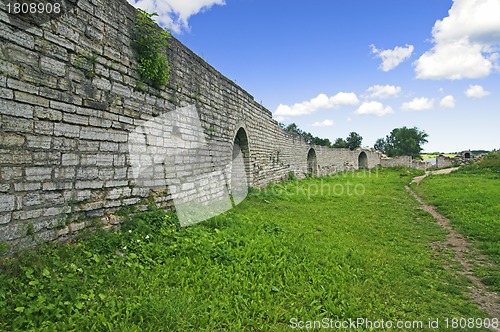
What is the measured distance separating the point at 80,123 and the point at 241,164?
714 cm

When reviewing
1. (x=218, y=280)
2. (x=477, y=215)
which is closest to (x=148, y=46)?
(x=218, y=280)

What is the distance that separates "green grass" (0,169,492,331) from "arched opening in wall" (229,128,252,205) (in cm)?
430

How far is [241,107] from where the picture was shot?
10.4 metres

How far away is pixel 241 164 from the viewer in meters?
10.8

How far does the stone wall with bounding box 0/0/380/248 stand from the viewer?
3.23 metres

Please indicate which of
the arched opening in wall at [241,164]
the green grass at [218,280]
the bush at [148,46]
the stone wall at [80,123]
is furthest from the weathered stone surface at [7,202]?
the arched opening in wall at [241,164]

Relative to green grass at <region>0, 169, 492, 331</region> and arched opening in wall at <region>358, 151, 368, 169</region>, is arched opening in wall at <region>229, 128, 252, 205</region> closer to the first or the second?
green grass at <region>0, 169, 492, 331</region>

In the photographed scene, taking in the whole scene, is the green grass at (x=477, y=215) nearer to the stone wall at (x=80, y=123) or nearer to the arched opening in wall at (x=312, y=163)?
the stone wall at (x=80, y=123)

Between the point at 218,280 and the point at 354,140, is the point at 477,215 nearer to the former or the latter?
the point at 218,280

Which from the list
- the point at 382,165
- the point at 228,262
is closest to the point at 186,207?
the point at 228,262

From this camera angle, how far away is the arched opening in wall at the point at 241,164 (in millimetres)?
10672

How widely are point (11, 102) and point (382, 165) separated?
4205cm

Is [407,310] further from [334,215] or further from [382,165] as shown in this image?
[382,165]

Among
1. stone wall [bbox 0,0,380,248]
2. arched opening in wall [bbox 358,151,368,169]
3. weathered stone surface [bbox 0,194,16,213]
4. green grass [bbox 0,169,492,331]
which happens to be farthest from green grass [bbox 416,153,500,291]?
arched opening in wall [bbox 358,151,368,169]
